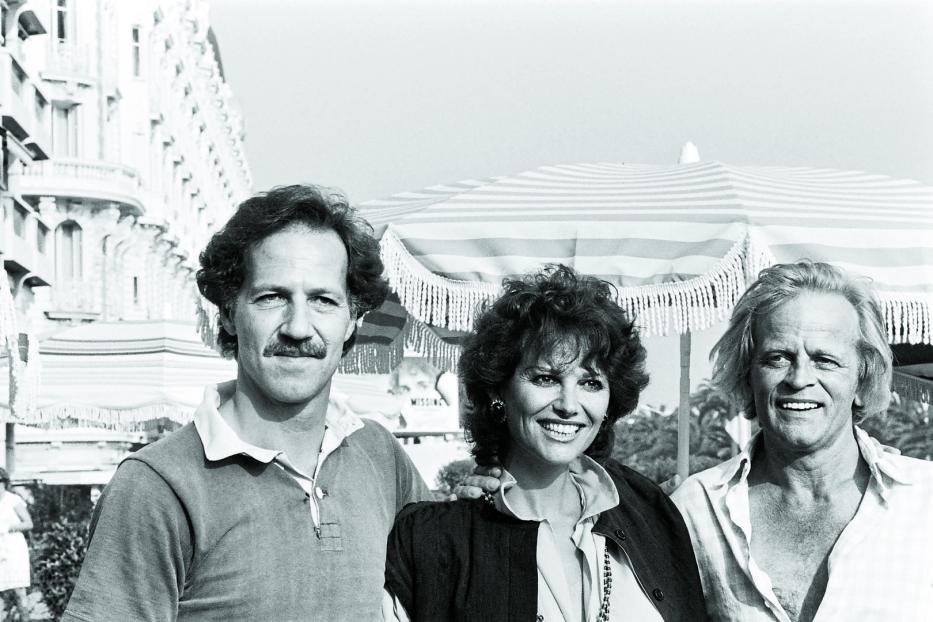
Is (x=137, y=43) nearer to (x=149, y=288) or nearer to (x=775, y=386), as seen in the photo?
(x=149, y=288)

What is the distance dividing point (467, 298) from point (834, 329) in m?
1.85

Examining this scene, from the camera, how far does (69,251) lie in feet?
102

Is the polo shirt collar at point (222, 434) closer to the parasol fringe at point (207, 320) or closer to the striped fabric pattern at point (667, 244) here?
the striped fabric pattern at point (667, 244)

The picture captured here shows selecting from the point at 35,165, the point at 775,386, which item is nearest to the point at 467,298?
the point at 775,386

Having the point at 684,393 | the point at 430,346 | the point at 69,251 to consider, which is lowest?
the point at 684,393

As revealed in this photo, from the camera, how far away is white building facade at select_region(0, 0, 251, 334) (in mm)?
29719

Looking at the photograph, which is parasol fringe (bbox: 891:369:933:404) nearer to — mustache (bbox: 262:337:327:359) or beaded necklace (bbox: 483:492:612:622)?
beaded necklace (bbox: 483:492:612:622)

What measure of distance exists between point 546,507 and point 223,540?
932 mm

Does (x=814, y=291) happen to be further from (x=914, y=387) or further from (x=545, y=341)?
(x=914, y=387)

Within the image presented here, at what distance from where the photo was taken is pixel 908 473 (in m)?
3.46

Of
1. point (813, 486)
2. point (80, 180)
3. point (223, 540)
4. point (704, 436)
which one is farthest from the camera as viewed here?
point (704, 436)

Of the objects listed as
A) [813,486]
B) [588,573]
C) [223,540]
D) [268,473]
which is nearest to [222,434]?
[268,473]

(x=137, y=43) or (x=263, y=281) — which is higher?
(x=137, y=43)

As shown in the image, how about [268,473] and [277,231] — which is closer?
[268,473]
